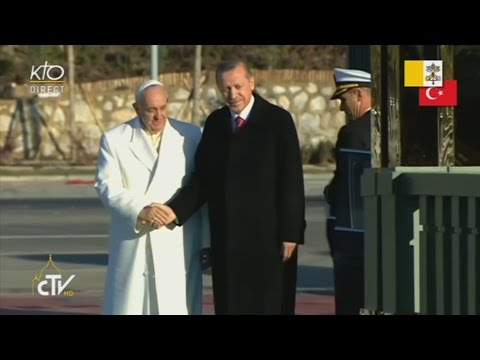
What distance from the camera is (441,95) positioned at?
784 cm

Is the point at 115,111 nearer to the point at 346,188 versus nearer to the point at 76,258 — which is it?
the point at 346,188

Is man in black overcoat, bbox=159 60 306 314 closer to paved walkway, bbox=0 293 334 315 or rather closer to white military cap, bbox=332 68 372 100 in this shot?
white military cap, bbox=332 68 372 100

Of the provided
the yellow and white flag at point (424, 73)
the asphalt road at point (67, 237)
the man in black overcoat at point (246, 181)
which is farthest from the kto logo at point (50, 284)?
the yellow and white flag at point (424, 73)

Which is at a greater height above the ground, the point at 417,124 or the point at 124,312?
the point at 417,124

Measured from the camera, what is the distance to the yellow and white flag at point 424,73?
307 inches

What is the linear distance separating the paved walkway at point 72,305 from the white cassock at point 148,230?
103cm

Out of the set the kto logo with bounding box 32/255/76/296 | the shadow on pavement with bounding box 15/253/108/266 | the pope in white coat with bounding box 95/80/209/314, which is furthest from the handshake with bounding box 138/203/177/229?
the shadow on pavement with bounding box 15/253/108/266

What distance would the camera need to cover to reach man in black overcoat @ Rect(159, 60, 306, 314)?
7.93 m

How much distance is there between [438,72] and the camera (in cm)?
779
